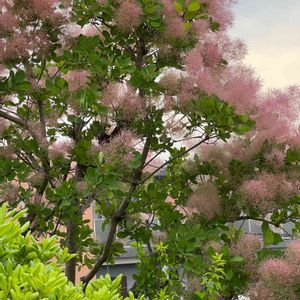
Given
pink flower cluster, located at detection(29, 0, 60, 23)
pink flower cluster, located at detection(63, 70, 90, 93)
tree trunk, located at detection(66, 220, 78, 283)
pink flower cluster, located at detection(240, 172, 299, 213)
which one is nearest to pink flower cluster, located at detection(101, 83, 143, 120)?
pink flower cluster, located at detection(63, 70, 90, 93)

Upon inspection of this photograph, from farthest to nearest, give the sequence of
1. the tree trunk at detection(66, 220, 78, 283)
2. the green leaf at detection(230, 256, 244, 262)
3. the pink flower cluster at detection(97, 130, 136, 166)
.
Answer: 1. the tree trunk at detection(66, 220, 78, 283)
2. the green leaf at detection(230, 256, 244, 262)
3. the pink flower cluster at detection(97, 130, 136, 166)

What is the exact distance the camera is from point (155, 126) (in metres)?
3.43

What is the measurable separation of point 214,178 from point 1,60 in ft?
5.14

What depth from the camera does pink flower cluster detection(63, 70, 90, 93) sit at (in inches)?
136

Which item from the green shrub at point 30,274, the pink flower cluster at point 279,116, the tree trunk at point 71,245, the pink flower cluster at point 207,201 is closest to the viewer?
the green shrub at point 30,274

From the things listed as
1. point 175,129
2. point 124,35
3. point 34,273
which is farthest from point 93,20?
point 34,273

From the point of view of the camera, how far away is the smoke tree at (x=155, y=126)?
320 cm

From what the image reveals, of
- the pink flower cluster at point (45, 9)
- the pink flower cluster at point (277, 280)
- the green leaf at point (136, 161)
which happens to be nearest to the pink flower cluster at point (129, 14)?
the pink flower cluster at point (45, 9)

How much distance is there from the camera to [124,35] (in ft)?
11.4

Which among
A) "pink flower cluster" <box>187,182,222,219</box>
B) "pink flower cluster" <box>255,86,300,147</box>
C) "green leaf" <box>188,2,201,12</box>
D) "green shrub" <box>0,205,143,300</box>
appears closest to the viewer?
"green shrub" <box>0,205,143,300</box>

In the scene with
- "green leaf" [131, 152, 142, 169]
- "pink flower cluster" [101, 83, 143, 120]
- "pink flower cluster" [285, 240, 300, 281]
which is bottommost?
"pink flower cluster" [285, 240, 300, 281]

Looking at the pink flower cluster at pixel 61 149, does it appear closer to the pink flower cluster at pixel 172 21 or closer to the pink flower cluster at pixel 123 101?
the pink flower cluster at pixel 123 101

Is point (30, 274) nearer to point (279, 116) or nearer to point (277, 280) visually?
point (277, 280)

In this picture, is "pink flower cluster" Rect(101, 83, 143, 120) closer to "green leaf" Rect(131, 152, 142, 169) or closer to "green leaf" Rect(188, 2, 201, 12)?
"green leaf" Rect(131, 152, 142, 169)
